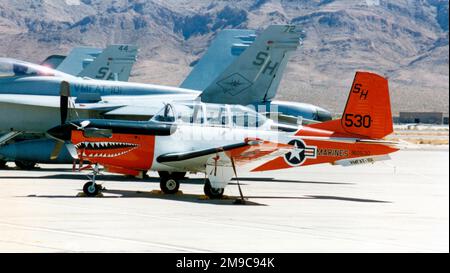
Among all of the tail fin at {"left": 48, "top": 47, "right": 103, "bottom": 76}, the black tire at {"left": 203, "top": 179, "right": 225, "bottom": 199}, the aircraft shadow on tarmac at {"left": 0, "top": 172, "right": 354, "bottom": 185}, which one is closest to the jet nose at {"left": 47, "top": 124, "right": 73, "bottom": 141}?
the black tire at {"left": 203, "top": 179, "right": 225, "bottom": 199}

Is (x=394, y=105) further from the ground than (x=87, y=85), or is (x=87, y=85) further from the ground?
(x=87, y=85)

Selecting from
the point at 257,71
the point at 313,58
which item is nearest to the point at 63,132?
the point at 257,71

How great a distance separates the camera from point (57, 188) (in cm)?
1947

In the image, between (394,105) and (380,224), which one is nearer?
(380,224)

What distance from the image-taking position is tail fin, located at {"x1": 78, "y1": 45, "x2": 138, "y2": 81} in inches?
1523

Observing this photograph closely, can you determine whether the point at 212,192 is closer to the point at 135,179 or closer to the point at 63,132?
the point at 63,132

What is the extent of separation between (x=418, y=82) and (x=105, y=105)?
6249 inches

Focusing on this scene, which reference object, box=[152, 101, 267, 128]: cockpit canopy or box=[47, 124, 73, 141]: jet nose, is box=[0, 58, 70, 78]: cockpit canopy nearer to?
box=[47, 124, 73, 141]: jet nose

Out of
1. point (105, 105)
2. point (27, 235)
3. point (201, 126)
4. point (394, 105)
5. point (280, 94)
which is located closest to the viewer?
point (27, 235)

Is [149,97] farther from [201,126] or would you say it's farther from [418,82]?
[418,82]

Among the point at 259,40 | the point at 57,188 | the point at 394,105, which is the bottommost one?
the point at 394,105

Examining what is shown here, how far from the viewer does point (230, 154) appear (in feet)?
56.3

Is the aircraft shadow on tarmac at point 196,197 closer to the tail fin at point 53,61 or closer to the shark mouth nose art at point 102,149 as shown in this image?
the shark mouth nose art at point 102,149
